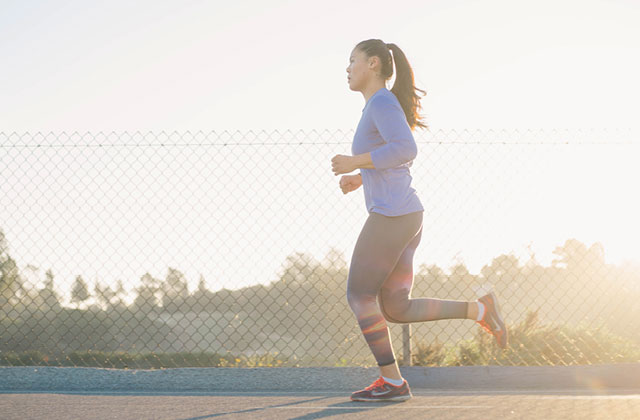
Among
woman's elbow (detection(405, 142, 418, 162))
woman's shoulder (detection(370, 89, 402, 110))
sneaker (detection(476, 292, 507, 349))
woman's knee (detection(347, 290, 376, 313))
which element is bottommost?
sneaker (detection(476, 292, 507, 349))

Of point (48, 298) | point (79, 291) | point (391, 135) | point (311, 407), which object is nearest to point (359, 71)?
point (391, 135)

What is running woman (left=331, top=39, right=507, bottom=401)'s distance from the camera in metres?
3.21

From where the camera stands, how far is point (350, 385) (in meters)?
4.29

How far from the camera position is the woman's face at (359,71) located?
3.42m

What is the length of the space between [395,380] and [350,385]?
1020 millimetres

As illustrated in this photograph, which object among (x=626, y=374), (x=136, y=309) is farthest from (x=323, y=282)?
(x=626, y=374)

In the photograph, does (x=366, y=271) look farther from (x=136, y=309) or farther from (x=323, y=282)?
(x=136, y=309)

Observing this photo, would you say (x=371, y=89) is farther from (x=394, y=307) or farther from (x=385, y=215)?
(x=394, y=307)

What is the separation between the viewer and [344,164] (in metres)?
3.19

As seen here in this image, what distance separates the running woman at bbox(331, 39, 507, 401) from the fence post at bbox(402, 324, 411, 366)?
3.48 ft

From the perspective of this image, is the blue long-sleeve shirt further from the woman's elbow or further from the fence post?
the fence post

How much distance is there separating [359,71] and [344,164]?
1.78ft

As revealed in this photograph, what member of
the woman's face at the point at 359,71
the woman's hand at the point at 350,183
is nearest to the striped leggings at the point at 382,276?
the woman's hand at the point at 350,183

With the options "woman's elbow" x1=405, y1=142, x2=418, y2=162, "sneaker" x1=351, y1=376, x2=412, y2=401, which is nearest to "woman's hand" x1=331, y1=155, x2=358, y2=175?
"woman's elbow" x1=405, y1=142, x2=418, y2=162
